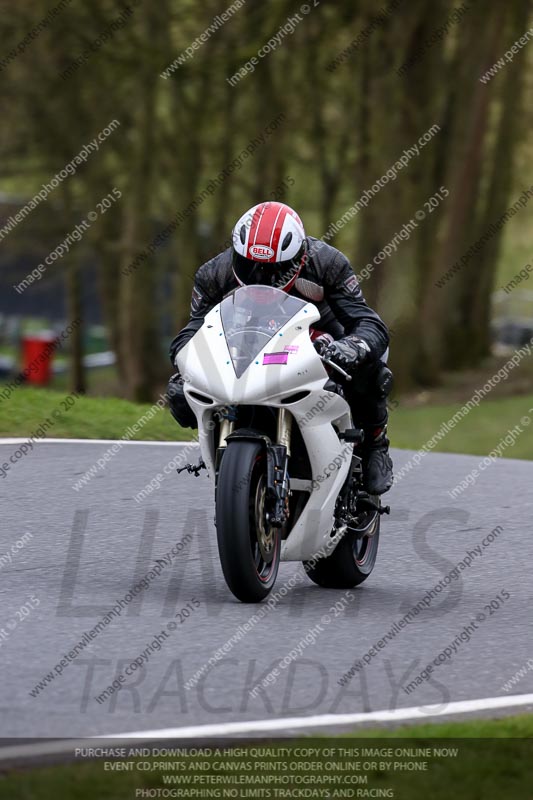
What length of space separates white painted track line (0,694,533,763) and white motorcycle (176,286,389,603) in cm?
126

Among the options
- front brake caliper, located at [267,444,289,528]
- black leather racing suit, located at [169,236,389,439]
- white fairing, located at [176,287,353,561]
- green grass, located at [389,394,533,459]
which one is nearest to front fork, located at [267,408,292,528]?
front brake caliper, located at [267,444,289,528]

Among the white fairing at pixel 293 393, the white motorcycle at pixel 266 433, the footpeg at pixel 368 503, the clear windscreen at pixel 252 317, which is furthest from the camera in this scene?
the footpeg at pixel 368 503

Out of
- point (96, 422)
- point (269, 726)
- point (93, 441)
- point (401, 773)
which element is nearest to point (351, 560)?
point (269, 726)

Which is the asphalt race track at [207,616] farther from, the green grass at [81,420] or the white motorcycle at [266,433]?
the green grass at [81,420]

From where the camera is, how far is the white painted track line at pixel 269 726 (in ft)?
15.3

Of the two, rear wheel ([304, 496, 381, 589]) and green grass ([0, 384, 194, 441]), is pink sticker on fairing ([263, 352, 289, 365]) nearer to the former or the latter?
rear wheel ([304, 496, 381, 589])

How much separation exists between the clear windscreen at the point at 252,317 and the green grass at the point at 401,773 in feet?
6.89

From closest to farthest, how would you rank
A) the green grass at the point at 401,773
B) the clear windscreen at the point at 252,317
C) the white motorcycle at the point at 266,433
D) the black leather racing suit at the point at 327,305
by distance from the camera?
the green grass at the point at 401,773
the white motorcycle at the point at 266,433
the clear windscreen at the point at 252,317
the black leather racing suit at the point at 327,305

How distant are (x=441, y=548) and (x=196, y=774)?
14.6 feet

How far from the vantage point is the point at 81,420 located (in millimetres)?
13148

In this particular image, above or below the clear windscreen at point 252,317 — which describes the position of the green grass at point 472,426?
below

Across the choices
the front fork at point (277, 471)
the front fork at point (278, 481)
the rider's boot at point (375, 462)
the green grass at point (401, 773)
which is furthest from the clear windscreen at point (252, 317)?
the green grass at point (401, 773)

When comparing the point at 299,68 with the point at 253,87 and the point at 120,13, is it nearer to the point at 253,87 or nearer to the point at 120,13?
the point at 253,87

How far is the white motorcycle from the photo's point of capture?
21.0ft
